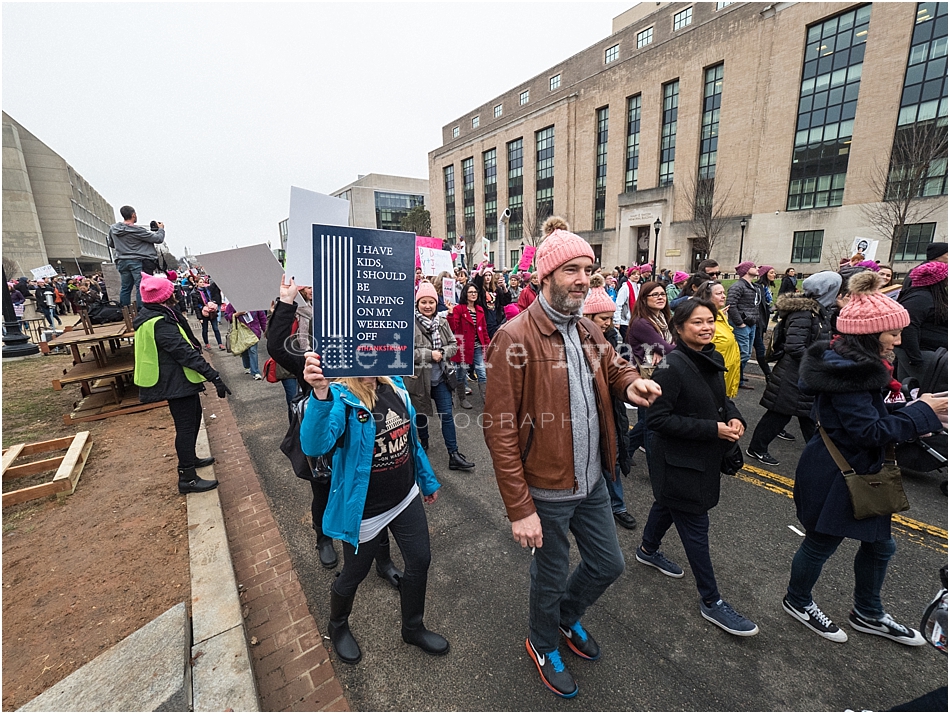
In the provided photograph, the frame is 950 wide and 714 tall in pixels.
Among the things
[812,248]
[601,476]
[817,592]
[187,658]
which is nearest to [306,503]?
[187,658]

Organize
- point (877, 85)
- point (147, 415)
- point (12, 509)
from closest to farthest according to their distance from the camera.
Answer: point (12, 509) < point (147, 415) < point (877, 85)

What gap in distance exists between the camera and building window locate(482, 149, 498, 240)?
5344 centimetres

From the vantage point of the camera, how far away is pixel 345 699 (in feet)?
7.48

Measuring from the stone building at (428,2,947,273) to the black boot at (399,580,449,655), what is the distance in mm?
21624

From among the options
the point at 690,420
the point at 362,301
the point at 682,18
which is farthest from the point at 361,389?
the point at 682,18

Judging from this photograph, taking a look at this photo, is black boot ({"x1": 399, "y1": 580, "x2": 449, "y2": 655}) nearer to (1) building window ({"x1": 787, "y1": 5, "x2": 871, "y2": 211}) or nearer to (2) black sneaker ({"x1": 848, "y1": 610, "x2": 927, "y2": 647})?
(2) black sneaker ({"x1": 848, "y1": 610, "x2": 927, "y2": 647})

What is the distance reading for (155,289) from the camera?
4098 millimetres

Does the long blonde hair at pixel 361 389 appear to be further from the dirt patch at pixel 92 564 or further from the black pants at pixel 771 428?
the black pants at pixel 771 428

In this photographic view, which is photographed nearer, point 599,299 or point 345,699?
point 345,699

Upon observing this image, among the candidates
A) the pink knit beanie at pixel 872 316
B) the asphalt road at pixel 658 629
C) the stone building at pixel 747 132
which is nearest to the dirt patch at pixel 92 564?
the asphalt road at pixel 658 629

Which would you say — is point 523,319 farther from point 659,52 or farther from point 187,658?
point 659,52

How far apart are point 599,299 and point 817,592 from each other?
9.54 ft

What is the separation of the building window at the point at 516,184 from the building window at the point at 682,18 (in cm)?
1807

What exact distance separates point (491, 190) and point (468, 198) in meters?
5.28
